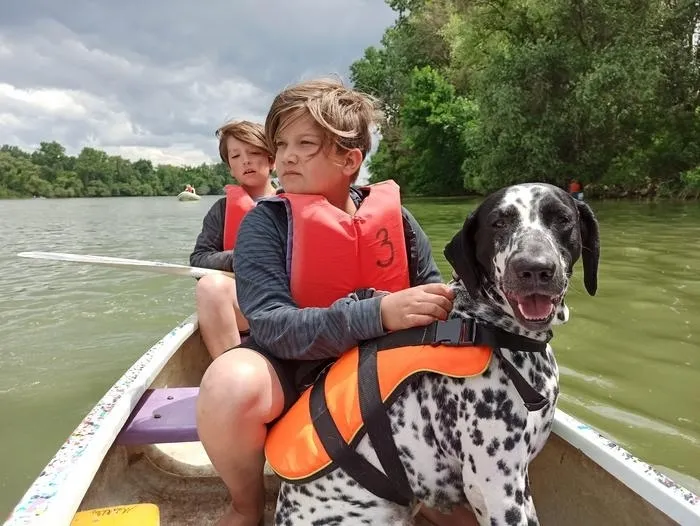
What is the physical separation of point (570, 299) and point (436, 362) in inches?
227

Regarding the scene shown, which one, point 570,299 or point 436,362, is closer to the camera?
point 436,362

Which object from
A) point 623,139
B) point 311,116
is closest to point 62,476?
point 311,116

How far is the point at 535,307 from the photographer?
5.22ft

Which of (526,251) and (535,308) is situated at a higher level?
(526,251)

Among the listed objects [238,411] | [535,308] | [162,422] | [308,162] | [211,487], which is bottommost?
[211,487]

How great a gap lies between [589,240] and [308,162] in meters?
1.05

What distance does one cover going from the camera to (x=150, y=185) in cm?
12606

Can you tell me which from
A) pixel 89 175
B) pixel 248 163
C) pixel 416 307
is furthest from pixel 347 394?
pixel 89 175

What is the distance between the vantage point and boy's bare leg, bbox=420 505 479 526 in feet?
6.89

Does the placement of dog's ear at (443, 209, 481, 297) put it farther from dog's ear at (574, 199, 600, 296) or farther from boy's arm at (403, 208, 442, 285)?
boy's arm at (403, 208, 442, 285)

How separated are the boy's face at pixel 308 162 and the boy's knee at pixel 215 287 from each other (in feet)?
4.47

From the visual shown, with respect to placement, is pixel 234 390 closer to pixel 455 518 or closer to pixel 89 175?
pixel 455 518

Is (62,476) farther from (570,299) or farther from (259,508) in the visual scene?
(570,299)

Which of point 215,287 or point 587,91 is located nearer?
point 215,287
